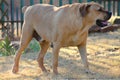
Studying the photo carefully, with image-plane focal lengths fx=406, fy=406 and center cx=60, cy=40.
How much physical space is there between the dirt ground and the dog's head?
3.43ft

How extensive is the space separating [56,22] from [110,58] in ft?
7.11

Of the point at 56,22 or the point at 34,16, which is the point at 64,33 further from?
the point at 34,16

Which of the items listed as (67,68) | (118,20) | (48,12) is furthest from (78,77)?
(118,20)

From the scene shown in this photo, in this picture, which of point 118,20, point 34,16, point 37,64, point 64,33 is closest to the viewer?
point 64,33

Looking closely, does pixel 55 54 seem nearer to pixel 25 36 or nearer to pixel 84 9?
pixel 25 36

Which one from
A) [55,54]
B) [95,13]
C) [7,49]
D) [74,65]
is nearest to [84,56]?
[55,54]

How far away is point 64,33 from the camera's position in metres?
7.06

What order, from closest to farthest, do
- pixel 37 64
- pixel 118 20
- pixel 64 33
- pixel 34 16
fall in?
pixel 64 33, pixel 34 16, pixel 37 64, pixel 118 20

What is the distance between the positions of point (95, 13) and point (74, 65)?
1.62 meters

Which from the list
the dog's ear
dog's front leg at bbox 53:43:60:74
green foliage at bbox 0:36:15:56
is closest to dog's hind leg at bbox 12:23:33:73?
dog's front leg at bbox 53:43:60:74

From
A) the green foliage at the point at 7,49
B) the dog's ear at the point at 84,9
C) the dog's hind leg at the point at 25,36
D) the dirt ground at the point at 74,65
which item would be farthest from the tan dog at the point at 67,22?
the green foliage at the point at 7,49

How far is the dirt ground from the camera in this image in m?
7.39

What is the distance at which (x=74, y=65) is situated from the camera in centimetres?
827

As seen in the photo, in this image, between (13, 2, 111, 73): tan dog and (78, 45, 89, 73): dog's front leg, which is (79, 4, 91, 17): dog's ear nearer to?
(13, 2, 111, 73): tan dog
